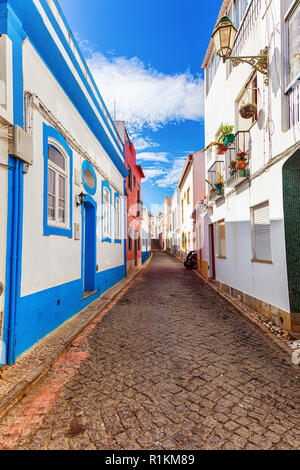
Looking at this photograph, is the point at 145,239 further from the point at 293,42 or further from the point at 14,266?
the point at 14,266

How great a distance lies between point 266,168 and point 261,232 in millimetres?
1484

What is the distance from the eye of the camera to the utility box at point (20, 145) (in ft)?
11.9

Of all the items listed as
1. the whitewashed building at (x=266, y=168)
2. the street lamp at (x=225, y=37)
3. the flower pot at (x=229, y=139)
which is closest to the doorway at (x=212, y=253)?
the whitewashed building at (x=266, y=168)

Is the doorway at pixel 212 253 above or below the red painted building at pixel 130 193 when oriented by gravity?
below

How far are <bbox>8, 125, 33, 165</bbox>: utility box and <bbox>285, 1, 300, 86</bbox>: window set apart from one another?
4.44 meters

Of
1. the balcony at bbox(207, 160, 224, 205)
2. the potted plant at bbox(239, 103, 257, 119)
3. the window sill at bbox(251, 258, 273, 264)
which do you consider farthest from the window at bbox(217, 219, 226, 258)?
the potted plant at bbox(239, 103, 257, 119)

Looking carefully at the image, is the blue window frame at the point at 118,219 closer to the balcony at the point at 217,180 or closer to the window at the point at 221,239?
the balcony at the point at 217,180

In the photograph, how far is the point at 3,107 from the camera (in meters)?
3.49

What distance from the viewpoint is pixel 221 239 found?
10352 mm

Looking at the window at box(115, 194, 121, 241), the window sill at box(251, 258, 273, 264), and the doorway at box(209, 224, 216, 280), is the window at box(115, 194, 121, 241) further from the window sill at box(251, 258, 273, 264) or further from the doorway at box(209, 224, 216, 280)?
the window sill at box(251, 258, 273, 264)

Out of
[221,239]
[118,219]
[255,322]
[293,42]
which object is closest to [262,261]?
[255,322]

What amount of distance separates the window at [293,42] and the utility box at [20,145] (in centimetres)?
444
